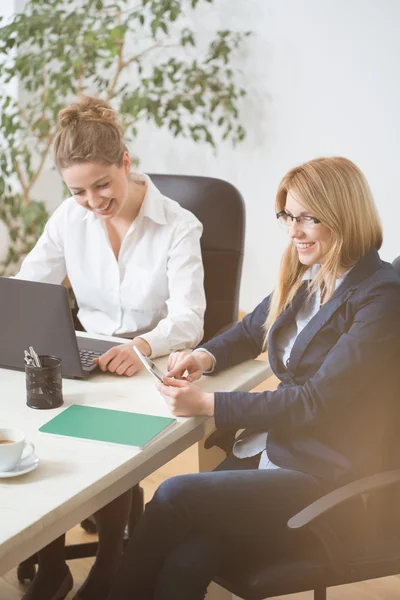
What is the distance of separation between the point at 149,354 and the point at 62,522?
2.33 ft

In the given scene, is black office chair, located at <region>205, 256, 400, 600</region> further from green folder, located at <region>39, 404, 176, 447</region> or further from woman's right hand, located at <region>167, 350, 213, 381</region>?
woman's right hand, located at <region>167, 350, 213, 381</region>

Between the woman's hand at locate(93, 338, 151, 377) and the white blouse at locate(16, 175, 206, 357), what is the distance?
244 mm

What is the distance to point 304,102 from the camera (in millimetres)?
3912

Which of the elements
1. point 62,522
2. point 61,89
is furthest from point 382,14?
point 62,522

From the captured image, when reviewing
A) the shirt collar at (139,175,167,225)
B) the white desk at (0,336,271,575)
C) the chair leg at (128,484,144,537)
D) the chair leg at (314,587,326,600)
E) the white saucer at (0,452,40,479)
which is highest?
the shirt collar at (139,175,167,225)

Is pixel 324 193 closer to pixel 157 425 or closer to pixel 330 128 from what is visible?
pixel 157 425

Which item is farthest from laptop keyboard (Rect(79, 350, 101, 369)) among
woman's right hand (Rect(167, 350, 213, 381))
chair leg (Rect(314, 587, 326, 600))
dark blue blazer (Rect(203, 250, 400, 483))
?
chair leg (Rect(314, 587, 326, 600))

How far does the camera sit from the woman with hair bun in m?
1.97

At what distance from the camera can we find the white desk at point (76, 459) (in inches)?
47.5

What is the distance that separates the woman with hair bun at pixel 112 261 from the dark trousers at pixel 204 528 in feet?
1.38

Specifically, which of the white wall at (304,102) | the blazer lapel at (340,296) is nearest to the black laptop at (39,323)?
the blazer lapel at (340,296)

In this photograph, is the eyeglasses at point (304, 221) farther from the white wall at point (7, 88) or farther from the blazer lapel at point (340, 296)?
the white wall at point (7, 88)

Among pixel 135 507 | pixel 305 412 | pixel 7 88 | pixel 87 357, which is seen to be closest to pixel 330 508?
pixel 305 412

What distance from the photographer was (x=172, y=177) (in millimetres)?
2457
